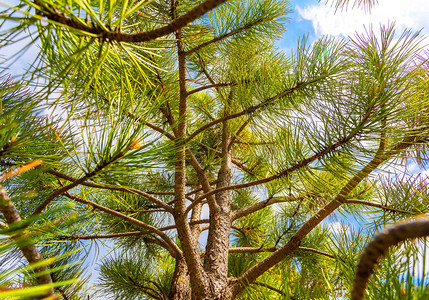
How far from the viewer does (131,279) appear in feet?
5.11

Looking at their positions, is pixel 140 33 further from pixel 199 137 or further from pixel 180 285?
pixel 199 137

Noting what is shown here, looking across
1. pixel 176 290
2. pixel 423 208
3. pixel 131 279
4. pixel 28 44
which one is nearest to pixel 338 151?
pixel 423 208

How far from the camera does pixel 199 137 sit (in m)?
1.72

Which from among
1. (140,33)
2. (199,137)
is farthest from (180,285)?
(140,33)

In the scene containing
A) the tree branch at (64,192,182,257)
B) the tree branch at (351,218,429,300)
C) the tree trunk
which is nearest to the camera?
the tree branch at (351,218,429,300)

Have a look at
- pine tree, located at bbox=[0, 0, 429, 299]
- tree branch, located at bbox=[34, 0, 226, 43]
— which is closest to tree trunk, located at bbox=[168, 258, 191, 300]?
pine tree, located at bbox=[0, 0, 429, 299]

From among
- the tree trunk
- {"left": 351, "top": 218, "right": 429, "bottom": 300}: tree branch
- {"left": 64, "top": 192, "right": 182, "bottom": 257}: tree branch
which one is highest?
{"left": 64, "top": 192, "right": 182, "bottom": 257}: tree branch

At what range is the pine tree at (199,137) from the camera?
1.53ft

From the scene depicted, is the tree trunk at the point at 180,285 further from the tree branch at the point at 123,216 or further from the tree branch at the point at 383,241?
the tree branch at the point at 383,241

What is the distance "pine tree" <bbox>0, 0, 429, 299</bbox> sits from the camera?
1.53 feet

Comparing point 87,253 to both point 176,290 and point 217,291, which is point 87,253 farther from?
point 217,291

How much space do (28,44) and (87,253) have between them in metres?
1.08

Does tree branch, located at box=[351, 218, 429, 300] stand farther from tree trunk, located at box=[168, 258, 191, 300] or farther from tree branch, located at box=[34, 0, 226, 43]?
tree trunk, located at box=[168, 258, 191, 300]

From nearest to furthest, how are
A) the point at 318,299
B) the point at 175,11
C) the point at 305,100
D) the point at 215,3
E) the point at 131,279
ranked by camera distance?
1. the point at 215,3
2. the point at 318,299
3. the point at 305,100
4. the point at 175,11
5. the point at 131,279
